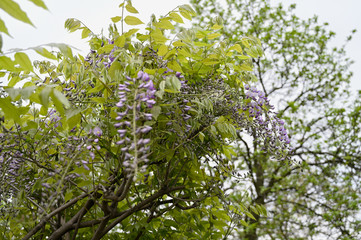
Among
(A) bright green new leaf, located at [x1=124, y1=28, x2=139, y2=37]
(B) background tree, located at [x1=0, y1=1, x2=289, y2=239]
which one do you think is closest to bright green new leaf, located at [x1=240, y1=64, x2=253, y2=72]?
(B) background tree, located at [x1=0, y1=1, x2=289, y2=239]

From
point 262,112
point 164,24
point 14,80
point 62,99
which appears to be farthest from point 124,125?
point 262,112

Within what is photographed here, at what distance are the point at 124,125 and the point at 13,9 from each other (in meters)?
0.48

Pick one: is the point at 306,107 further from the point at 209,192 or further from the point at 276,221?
the point at 209,192

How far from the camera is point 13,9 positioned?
1061 mm

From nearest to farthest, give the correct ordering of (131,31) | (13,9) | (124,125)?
(13,9) < (124,125) < (131,31)

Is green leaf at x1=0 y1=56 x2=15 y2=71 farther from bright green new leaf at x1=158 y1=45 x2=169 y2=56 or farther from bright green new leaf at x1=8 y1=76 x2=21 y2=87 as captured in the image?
bright green new leaf at x1=158 y1=45 x2=169 y2=56

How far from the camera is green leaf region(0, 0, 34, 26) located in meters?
1.06

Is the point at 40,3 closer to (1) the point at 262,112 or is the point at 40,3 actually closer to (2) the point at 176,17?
(2) the point at 176,17

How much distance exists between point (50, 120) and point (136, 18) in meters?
0.70

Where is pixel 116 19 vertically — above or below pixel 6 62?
above

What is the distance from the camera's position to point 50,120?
1.99 meters

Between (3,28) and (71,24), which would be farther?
(71,24)

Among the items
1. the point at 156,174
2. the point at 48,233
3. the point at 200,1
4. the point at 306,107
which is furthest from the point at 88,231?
the point at 200,1

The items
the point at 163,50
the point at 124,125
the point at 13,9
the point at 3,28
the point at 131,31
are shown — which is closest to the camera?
the point at 13,9
